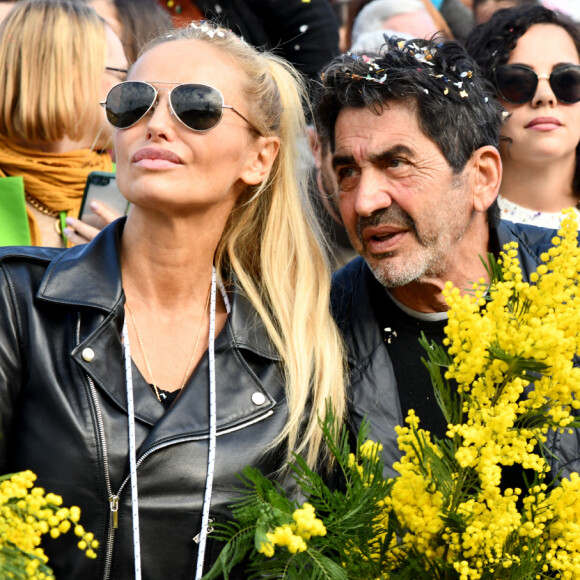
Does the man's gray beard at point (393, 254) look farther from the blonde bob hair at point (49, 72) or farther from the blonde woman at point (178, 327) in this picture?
the blonde bob hair at point (49, 72)

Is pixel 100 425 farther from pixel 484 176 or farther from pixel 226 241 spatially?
pixel 484 176

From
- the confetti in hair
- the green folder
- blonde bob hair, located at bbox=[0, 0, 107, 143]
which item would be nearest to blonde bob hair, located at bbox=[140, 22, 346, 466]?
the confetti in hair

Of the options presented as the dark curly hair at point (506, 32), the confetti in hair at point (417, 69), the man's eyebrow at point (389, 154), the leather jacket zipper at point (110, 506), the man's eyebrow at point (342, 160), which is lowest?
the leather jacket zipper at point (110, 506)

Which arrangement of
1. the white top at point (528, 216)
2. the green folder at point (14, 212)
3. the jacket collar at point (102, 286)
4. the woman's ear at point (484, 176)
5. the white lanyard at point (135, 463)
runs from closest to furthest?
the white lanyard at point (135, 463)
the jacket collar at point (102, 286)
the woman's ear at point (484, 176)
the green folder at point (14, 212)
the white top at point (528, 216)

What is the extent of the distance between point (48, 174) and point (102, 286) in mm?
1097

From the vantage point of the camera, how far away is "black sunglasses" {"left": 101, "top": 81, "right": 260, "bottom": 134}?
2.83 metres

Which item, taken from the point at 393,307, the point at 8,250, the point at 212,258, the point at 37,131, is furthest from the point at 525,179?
the point at 8,250

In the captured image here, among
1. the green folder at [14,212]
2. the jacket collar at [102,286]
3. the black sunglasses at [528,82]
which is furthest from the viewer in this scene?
the black sunglasses at [528,82]

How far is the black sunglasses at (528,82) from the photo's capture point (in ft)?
13.1

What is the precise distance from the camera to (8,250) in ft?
9.09

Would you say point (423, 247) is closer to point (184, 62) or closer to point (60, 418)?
point (184, 62)

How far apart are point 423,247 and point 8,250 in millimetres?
1330

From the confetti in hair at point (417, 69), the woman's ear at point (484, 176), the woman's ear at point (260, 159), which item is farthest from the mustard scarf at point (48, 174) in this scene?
the woman's ear at point (484, 176)

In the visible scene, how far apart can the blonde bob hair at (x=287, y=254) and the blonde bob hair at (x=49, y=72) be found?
0.67 meters
